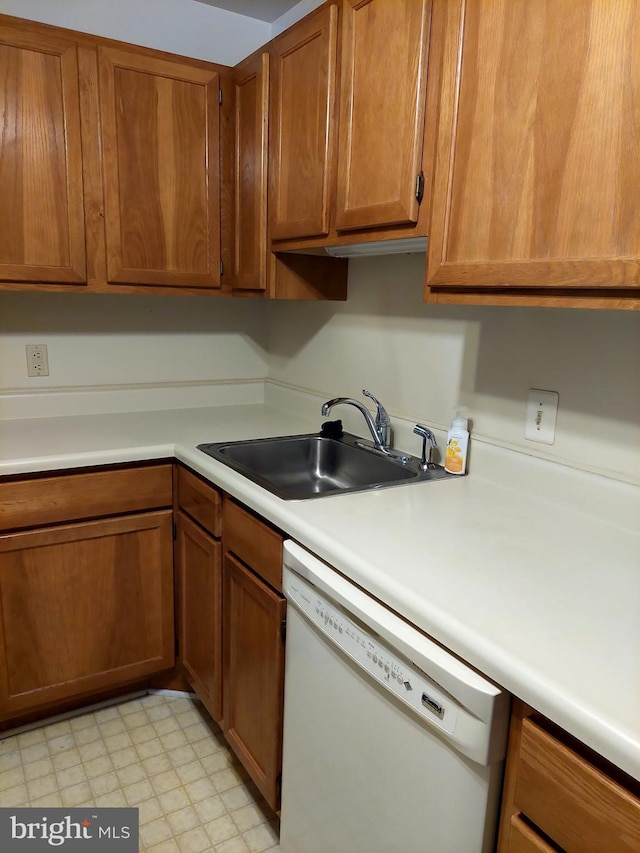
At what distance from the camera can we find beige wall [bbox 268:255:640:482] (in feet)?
3.93

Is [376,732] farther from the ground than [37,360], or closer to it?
closer to it

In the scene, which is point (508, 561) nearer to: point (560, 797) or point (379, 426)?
point (560, 797)

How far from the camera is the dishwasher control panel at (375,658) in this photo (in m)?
0.82

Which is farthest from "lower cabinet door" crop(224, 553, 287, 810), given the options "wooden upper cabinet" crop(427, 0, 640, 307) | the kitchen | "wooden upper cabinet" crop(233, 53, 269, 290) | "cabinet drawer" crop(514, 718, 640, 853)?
"wooden upper cabinet" crop(233, 53, 269, 290)

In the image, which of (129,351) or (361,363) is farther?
(129,351)

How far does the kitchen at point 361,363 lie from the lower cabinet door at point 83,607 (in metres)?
0.27

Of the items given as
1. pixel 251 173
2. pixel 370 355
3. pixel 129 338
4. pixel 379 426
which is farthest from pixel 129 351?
pixel 379 426

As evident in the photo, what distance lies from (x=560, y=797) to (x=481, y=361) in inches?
39.9

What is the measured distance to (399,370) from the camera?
5.82 feet

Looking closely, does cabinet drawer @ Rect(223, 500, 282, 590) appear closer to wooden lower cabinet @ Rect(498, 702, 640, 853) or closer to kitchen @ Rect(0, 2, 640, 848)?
kitchen @ Rect(0, 2, 640, 848)

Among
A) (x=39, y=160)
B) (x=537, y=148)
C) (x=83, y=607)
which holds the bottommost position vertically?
(x=83, y=607)

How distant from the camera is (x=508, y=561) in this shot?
1022mm

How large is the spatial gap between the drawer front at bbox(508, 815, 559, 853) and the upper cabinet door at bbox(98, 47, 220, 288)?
1718mm

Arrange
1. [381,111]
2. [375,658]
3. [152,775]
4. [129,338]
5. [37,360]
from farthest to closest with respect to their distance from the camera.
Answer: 1. [129,338]
2. [37,360]
3. [152,775]
4. [381,111]
5. [375,658]
